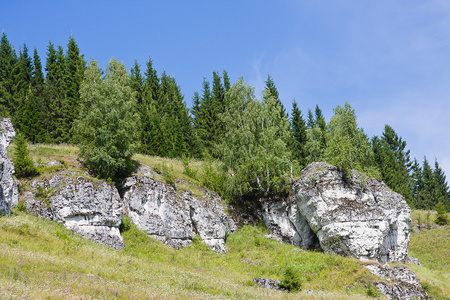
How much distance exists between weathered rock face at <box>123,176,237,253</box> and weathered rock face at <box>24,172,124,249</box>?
95.4 inches

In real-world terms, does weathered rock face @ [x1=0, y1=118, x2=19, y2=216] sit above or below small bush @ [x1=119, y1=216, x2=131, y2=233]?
above

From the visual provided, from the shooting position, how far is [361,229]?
31.1 metres

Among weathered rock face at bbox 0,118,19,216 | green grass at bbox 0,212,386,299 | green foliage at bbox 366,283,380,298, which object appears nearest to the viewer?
green grass at bbox 0,212,386,299

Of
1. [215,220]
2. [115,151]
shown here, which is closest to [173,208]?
[215,220]

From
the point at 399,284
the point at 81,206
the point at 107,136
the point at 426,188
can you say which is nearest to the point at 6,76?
the point at 107,136

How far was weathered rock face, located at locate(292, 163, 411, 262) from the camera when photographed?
31.1m

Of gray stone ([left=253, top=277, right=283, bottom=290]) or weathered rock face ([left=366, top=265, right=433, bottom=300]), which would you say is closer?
gray stone ([left=253, top=277, right=283, bottom=290])

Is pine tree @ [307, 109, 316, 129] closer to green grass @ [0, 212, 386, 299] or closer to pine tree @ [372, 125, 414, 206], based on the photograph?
pine tree @ [372, 125, 414, 206]

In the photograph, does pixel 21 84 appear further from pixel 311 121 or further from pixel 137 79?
pixel 311 121

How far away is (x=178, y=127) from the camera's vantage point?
55.2 metres

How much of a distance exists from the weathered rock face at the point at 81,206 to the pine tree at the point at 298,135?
3498 centimetres

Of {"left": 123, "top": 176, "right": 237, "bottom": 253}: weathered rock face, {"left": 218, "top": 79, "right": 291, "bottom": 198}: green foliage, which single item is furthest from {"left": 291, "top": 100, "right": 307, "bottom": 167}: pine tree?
{"left": 123, "top": 176, "right": 237, "bottom": 253}: weathered rock face

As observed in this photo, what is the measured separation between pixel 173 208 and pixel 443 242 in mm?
41585

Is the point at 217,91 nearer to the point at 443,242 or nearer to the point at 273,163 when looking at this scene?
the point at 273,163
